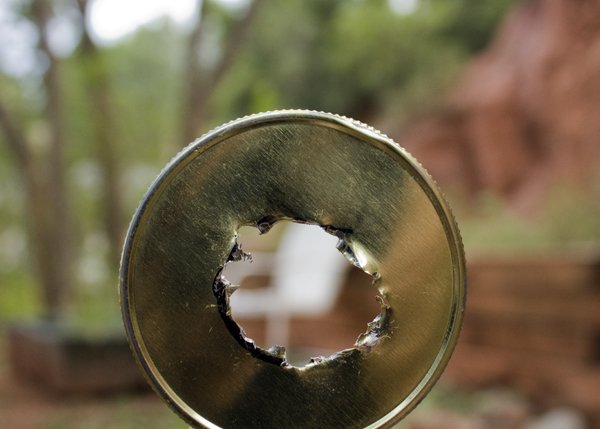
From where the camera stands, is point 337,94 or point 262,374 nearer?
point 262,374

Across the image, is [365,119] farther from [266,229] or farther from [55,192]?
[266,229]

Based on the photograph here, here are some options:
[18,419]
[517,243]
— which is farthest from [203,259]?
[517,243]

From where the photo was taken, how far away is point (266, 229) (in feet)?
2.15

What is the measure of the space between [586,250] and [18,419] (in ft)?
12.6

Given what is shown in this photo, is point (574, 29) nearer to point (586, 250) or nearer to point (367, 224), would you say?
point (586, 250)

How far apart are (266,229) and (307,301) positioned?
6956 millimetres

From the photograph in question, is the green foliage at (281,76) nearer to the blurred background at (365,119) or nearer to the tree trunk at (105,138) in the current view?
the blurred background at (365,119)

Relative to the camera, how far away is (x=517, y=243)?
6391mm

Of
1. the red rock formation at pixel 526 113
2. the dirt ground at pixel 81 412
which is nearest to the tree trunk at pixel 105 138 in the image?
the dirt ground at pixel 81 412

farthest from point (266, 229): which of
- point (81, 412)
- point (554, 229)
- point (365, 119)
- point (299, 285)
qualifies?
point (365, 119)

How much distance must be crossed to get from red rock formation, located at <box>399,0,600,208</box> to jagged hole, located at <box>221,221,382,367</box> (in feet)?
8.66

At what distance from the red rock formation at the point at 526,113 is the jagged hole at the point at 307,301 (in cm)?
264

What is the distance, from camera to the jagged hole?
261 inches

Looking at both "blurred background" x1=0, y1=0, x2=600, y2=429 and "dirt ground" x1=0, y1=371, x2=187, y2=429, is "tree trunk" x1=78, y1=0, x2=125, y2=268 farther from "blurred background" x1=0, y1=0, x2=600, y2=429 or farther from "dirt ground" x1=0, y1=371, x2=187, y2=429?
"dirt ground" x1=0, y1=371, x2=187, y2=429
